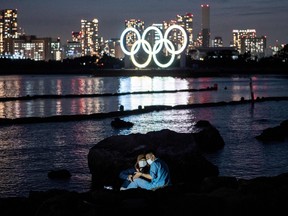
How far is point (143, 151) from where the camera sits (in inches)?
497

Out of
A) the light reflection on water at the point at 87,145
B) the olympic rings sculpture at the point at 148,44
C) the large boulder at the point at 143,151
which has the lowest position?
the light reflection on water at the point at 87,145

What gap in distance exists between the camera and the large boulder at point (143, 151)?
1277 cm

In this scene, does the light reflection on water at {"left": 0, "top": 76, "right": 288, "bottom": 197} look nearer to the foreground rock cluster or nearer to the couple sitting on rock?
the foreground rock cluster

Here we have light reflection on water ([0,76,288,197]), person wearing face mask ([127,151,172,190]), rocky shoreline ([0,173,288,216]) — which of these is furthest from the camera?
light reflection on water ([0,76,288,197])

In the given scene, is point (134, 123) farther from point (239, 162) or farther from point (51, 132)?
point (239, 162)

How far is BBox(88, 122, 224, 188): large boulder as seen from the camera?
12.8 metres

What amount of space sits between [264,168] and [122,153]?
455 cm

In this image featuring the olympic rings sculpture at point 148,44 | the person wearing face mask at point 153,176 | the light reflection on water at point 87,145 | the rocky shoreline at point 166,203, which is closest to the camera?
the rocky shoreline at point 166,203

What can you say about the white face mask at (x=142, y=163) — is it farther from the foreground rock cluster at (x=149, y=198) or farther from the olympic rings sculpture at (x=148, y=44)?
the olympic rings sculpture at (x=148, y=44)

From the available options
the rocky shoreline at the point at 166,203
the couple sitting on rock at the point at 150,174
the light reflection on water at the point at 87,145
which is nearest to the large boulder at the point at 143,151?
the light reflection on water at the point at 87,145

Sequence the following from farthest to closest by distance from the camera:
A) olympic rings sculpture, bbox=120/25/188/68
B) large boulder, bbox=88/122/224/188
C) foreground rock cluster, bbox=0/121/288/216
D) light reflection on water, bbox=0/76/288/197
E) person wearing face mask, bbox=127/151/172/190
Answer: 1. olympic rings sculpture, bbox=120/25/188/68
2. light reflection on water, bbox=0/76/288/197
3. large boulder, bbox=88/122/224/188
4. person wearing face mask, bbox=127/151/172/190
5. foreground rock cluster, bbox=0/121/288/216

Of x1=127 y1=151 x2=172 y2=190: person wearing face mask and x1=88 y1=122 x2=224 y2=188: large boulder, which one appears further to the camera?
x1=88 y1=122 x2=224 y2=188: large boulder

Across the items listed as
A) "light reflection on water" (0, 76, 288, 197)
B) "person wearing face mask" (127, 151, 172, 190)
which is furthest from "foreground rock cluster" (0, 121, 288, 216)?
"light reflection on water" (0, 76, 288, 197)

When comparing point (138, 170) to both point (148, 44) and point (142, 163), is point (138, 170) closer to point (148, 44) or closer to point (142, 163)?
point (142, 163)
